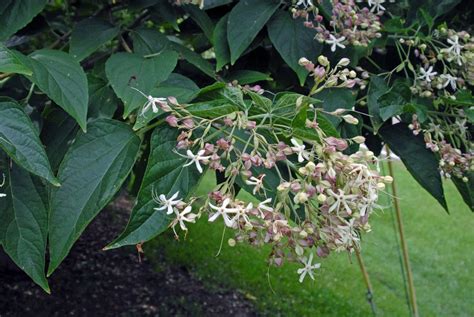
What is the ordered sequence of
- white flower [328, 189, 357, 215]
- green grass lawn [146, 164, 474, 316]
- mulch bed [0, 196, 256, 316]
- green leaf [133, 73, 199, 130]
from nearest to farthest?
white flower [328, 189, 357, 215]
green leaf [133, 73, 199, 130]
mulch bed [0, 196, 256, 316]
green grass lawn [146, 164, 474, 316]

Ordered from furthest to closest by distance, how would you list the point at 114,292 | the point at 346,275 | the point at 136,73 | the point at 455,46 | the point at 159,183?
the point at 346,275, the point at 114,292, the point at 455,46, the point at 136,73, the point at 159,183

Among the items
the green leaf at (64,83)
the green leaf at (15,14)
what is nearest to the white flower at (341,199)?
the green leaf at (64,83)

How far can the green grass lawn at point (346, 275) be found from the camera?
10.6 feet

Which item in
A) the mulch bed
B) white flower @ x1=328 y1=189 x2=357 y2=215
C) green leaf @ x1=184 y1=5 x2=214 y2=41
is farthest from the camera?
the mulch bed

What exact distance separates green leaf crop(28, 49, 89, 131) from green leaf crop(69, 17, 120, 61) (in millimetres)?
118

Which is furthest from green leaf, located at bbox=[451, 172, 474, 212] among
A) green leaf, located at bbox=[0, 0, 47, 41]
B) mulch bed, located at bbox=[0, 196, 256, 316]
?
mulch bed, located at bbox=[0, 196, 256, 316]

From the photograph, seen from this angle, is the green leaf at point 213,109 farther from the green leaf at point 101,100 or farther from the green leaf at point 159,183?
the green leaf at point 101,100

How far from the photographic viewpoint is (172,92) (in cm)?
82

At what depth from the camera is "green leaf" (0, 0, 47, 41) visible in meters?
0.97

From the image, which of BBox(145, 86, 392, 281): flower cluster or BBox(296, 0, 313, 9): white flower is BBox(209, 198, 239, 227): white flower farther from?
BBox(296, 0, 313, 9): white flower

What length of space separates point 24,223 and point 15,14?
1.28 feet

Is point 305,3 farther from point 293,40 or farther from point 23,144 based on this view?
point 23,144

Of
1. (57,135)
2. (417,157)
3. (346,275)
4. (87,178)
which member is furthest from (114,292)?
(87,178)

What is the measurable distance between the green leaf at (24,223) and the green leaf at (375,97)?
541 mm
